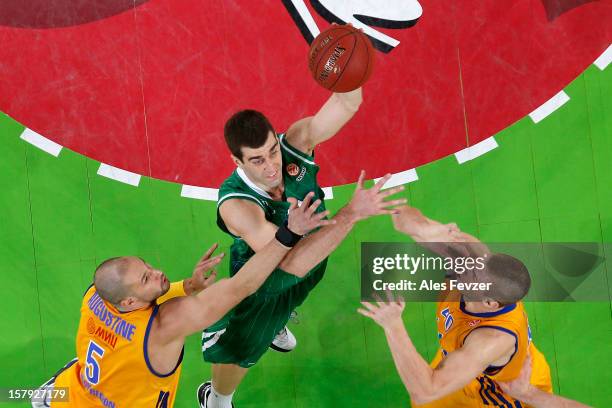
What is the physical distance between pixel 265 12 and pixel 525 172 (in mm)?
2470

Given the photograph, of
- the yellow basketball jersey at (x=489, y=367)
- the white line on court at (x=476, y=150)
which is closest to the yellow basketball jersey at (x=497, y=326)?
the yellow basketball jersey at (x=489, y=367)

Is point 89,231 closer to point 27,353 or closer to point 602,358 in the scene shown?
point 27,353

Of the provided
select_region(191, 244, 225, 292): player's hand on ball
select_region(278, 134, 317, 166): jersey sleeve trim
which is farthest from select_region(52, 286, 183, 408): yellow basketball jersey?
select_region(278, 134, 317, 166): jersey sleeve trim

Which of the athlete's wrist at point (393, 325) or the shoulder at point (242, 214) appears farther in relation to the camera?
the shoulder at point (242, 214)

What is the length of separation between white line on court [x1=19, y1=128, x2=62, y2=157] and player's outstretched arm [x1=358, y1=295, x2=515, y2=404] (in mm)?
3031

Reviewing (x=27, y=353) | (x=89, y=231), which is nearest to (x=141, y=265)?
(x=89, y=231)

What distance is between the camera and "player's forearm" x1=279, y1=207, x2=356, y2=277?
13.4 feet

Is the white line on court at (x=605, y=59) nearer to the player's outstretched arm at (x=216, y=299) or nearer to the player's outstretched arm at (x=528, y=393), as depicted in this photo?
the player's outstretched arm at (x=528, y=393)

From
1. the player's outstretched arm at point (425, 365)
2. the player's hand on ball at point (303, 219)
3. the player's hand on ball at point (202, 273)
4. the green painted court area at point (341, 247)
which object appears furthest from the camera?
the green painted court area at point (341, 247)

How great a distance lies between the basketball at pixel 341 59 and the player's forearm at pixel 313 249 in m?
0.91

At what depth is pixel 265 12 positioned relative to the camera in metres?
5.53

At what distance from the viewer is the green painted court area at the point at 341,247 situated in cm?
514

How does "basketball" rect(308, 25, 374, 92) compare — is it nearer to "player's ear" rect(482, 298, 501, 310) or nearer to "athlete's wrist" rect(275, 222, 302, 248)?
"athlete's wrist" rect(275, 222, 302, 248)

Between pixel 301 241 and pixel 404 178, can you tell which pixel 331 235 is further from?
pixel 404 178
